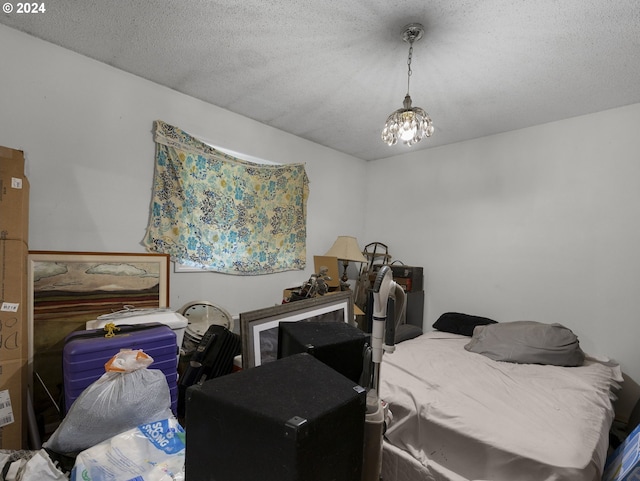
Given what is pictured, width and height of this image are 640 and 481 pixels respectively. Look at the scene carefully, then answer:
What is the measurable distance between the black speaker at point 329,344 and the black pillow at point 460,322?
229cm

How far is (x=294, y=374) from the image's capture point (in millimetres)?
664

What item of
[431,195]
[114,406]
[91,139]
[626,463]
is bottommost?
[626,463]

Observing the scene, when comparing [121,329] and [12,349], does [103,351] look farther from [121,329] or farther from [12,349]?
[12,349]

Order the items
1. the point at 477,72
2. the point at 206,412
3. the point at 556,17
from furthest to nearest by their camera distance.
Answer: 1. the point at 477,72
2. the point at 556,17
3. the point at 206,412

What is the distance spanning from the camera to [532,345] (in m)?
2.22

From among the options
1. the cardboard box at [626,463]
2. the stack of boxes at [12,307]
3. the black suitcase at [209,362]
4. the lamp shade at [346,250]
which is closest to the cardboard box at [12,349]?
the stack of boxes at [12,307]

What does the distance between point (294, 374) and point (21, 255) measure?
1.72 metres

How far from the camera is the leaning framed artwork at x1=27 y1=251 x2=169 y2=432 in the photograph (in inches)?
70.4

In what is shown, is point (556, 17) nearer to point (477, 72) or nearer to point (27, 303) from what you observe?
point (477, 72)

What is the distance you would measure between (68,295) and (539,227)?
3.70 meters

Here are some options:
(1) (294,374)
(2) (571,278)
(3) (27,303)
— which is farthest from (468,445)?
(3) (27,303)

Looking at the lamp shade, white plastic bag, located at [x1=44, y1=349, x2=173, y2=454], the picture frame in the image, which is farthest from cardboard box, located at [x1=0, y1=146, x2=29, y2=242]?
the lamp shade

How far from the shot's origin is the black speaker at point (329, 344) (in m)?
0.86

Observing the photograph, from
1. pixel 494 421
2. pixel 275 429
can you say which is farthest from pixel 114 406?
pixel 494 421
